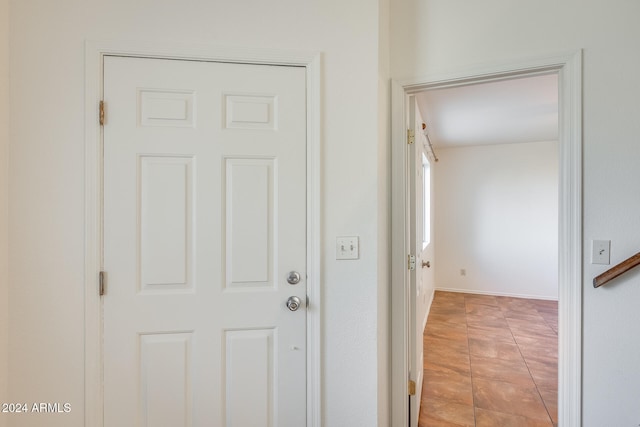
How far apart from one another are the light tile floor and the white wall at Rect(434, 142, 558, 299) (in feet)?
2.21

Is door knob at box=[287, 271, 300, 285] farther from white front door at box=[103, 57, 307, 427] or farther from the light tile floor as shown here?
the light tile floor

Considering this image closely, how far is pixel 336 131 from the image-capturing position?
134cm

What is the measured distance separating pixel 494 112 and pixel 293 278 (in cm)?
310

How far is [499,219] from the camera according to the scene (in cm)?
476

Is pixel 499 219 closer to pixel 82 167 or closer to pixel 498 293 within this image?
pixel 498 293

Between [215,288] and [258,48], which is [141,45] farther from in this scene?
[215,288]

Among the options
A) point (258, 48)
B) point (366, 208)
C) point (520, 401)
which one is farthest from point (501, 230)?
point (258, 48)

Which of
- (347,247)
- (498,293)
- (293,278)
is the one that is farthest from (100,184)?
(498,293)

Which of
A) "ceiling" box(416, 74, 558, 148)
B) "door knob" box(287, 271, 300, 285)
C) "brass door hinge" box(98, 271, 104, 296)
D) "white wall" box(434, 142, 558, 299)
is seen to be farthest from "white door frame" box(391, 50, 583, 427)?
"white wall" box(434, 142, 558, 299)

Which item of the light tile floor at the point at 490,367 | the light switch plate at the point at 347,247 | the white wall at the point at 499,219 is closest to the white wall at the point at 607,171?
the light tile floor at the point at 490,367

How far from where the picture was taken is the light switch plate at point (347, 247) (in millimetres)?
1346

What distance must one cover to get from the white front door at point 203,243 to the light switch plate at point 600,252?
4.10 ft

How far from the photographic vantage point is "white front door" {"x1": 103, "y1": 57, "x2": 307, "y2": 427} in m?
1.25

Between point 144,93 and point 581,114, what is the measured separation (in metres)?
1.88
